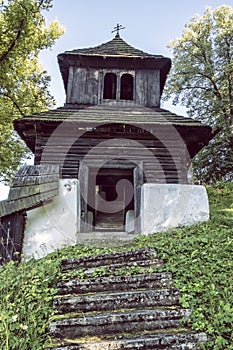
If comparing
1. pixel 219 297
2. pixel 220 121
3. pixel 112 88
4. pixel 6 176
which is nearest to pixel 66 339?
pixel 219 297

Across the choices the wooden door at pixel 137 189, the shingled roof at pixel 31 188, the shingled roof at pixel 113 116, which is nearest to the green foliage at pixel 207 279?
the wooden door at pixel 137 189

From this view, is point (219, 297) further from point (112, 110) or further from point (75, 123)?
point (112, 110)

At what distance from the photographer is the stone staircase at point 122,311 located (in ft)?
10.3

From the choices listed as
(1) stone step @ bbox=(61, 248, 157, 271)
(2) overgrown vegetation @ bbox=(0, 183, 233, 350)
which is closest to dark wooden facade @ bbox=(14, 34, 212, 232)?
(1) stone step @ bbox=(61, 248, 157, 271)

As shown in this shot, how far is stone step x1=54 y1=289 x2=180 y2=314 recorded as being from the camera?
379 centimetres

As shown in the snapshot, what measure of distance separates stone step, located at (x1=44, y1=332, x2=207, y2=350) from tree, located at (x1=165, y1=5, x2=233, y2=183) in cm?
1566

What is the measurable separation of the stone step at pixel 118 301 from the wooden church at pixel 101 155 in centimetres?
308

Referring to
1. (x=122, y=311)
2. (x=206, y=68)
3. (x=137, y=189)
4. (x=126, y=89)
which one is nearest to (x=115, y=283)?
(x=122, y=311)

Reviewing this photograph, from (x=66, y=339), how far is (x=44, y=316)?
1.60 ft

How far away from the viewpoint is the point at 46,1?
12.8m

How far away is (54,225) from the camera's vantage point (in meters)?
7.27

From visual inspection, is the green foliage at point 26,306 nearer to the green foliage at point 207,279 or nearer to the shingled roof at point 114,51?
the green foliage at point 207,279

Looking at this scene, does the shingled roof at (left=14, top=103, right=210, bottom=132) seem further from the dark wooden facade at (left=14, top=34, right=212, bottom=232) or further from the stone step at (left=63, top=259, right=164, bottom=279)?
the stone step at (left=63, top=259, right=164, bottom=279)

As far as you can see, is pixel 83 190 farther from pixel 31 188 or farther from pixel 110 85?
pixel 110 85
